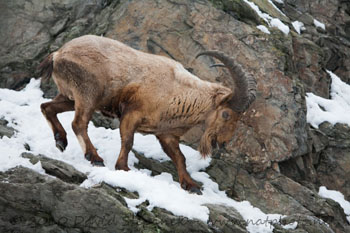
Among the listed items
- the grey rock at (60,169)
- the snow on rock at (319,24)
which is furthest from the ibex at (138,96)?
the snow on rock at (319,24)

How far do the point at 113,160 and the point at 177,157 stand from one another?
1.29 metres

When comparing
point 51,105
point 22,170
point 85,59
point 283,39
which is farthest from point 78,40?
point 283,39

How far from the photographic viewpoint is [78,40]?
363 inches

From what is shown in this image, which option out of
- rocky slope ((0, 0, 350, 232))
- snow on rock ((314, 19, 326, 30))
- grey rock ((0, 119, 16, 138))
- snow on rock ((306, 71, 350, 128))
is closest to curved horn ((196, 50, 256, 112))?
rocky slope ((0, 0, 350, 232))

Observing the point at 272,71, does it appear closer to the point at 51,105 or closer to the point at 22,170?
the point at 51,105

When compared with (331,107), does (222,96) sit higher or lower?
higher

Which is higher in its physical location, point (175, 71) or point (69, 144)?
point (175, 71)

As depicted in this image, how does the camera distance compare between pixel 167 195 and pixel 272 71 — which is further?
pixel 272 71

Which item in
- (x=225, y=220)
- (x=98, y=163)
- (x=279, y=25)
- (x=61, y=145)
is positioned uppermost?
(x=279, y=25)

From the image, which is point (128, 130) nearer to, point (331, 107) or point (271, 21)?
point (271, 21)

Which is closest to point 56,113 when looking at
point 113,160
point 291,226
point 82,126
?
A: point 82,126

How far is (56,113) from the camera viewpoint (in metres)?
9.41

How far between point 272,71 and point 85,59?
190 inches

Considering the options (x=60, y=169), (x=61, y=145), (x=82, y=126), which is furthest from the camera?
(x=61, y=145)
